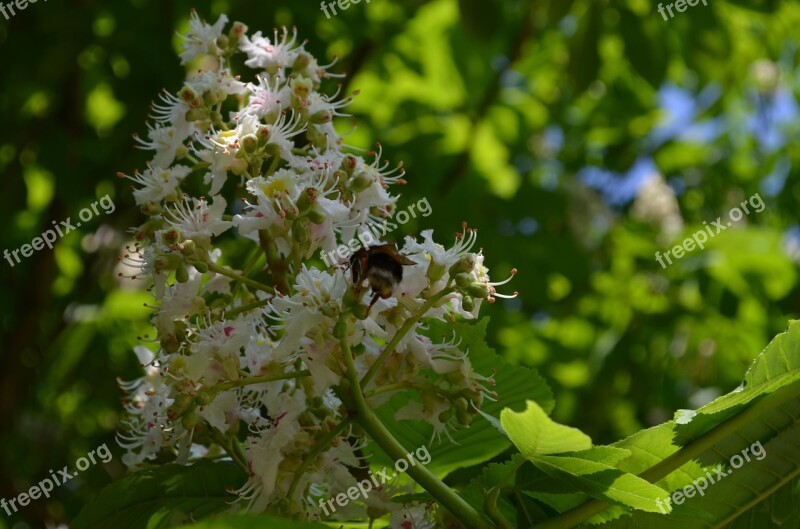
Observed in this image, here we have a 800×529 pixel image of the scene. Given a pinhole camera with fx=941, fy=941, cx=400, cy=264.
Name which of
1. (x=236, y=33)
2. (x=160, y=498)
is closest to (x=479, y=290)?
(x=160, y=498)

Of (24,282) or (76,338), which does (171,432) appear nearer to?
(76,338)

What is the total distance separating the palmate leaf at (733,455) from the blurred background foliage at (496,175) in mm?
1615

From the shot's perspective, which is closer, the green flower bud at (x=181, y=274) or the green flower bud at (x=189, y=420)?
the green flower bud at (x=189, y=420)

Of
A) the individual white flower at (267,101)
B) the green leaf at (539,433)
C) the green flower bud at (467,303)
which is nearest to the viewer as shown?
the green leaf at (539,433)

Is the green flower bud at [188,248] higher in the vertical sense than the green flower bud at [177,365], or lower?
higher

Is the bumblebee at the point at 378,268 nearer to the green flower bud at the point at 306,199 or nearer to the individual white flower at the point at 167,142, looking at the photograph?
the green flower bud at the point at 306,199

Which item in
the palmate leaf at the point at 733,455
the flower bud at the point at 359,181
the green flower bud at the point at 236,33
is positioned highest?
the green flower bud at the point at 236,33

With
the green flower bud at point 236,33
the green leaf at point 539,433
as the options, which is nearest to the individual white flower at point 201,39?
the green flower bud at point 236,33

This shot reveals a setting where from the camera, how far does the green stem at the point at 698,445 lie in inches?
47.9

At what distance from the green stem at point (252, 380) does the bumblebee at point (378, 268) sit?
0.48 ft

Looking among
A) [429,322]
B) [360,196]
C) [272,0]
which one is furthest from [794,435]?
[272,0]

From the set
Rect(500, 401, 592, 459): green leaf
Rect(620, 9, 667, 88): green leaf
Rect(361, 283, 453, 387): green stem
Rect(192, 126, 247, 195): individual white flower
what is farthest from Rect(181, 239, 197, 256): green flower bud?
Rect(620, 9, 667, 88): green leaf

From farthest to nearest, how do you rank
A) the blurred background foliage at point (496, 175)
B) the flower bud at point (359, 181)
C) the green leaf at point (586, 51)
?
1. the green leaf at point (586, 51)
2. the blurred background foliage at point (496, 175)
3. the flower bud at point (359, 181)

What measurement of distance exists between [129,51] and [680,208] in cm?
350
